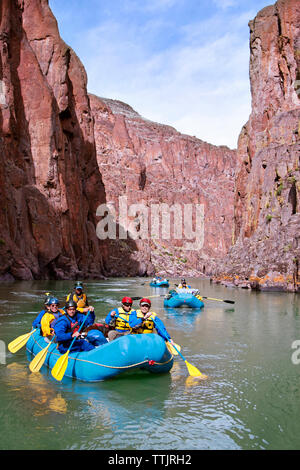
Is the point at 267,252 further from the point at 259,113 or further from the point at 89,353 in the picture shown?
the point at 89,353

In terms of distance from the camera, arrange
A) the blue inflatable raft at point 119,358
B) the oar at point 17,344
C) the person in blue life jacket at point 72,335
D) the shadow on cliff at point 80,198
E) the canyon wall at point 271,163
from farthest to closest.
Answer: the shadow on cliff at point 80,198
the canyon wall at point 271,163
the oar at point 17,344
the person in blue life jacket at point 72,335
the blue inflatable raft at point 119,358

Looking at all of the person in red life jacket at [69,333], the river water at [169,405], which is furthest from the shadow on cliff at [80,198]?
the person in red life jacket at [69,333]

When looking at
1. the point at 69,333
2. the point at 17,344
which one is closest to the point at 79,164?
the point at 17,344

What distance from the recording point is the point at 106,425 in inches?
248

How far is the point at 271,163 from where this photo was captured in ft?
154

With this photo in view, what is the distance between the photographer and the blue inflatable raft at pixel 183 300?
22166mm

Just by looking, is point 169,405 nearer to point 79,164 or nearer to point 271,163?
point 271,163

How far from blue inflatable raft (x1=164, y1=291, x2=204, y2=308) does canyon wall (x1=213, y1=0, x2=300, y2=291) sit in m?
14.3

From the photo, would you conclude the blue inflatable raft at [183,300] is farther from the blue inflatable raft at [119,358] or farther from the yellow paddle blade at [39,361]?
the yellow paddle blade at [39,361]

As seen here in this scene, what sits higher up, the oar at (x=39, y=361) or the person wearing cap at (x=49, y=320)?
the person wearing cap at (x=49, y=320)

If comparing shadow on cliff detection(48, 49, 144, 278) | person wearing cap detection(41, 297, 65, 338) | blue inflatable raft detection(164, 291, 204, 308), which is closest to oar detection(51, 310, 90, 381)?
person wearing cap detection(41, 297, 65, 338)

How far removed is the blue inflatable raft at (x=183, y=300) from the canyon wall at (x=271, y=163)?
1430 centimetres

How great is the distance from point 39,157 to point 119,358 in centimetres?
4165
